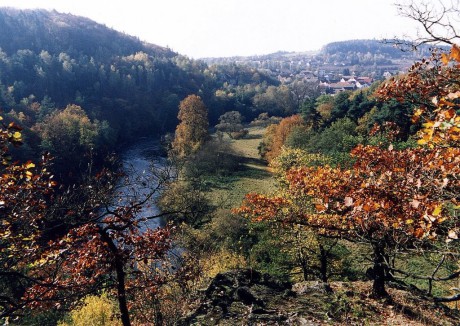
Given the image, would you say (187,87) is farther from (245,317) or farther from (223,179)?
(245,317)

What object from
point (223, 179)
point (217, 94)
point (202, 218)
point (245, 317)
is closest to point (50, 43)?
point (217, 94)

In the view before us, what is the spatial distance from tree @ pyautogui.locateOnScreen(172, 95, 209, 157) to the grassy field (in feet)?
28.4

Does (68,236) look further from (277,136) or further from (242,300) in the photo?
(277,136)

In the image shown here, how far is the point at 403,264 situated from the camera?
Answer: 29.1 m

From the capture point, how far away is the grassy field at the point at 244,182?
5297 centimetres

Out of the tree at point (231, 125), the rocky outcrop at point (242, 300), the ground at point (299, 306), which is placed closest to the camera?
the rocky outcrop at point (242, 300)

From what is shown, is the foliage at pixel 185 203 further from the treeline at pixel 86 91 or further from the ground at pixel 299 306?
the treeline at pixel 86 91

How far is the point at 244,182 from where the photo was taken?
201 feet

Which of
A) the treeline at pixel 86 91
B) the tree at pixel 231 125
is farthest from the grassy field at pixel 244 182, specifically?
the treeline at pixel 86 91

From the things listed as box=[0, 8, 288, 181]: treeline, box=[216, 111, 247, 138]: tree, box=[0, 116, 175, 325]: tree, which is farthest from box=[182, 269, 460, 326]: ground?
box=[216, 111, 247, 138]: tree

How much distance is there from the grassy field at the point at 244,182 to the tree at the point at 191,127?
8667 millimetres

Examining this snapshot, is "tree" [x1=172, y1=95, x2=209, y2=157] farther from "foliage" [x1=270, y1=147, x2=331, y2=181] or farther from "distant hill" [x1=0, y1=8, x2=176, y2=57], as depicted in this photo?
"distant hill" [x1=0, y1=8, x2=176, y2=57]

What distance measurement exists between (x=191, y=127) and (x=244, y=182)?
18.0 meters

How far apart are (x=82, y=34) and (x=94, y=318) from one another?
197 m
